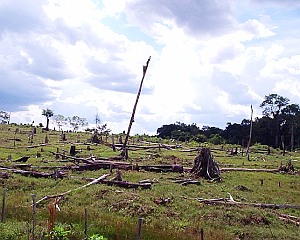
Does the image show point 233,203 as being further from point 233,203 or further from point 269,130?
point 269,130

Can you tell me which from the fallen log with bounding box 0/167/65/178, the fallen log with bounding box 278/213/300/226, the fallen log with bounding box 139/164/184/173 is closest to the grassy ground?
the fallen log with bounding box 278/213/300/226

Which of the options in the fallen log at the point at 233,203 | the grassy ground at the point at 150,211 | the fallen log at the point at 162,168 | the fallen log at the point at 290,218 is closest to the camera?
the grassy ground at the point at 150,211

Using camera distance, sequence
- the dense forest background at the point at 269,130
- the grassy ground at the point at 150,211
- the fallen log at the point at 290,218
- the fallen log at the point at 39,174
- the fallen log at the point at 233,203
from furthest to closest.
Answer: the dense forest background at the point at 269,130, the fallen log at the point at 39,174, the fallen log at the point at 233,203, the fallen log at the point at 290,218, the grassy ground at the point at 150,211

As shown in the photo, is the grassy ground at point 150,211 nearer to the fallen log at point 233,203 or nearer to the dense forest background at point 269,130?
the fallen log at point 233,203

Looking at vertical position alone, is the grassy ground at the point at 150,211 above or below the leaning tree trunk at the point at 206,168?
below

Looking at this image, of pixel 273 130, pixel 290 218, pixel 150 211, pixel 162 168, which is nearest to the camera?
pixel 150 211

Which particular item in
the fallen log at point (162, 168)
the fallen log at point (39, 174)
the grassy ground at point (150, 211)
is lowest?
the grassy ground at point (150, 211)

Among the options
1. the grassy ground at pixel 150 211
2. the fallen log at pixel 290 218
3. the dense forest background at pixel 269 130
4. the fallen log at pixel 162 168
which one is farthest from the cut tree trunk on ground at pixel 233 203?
the dense forest background at pixel 269 130

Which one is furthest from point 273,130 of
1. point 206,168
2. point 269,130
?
point 206,168

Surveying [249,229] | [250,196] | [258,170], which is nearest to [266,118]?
[258,170]

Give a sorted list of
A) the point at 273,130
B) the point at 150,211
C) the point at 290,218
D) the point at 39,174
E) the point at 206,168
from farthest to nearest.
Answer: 1. the point at 273,130
2. the point at 206,168
3. the point at 39,174
4. the point at 290,218
5. the point at 150,211

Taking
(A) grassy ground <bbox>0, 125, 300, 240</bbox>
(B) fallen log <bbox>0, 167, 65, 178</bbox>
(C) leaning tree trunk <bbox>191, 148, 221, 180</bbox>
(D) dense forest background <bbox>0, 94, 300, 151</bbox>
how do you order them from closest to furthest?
(A) grassy ground <bbox>0, 125, 300, 240</bbox> → (B) fallen log <bbox>0, 167, 65, 178</bbox> → (C) leaning tree trunk <bbox>191, 148, 221, 180</bbox> → (D) dense forest background <bbox>0, 94, 300, 151</bbox>

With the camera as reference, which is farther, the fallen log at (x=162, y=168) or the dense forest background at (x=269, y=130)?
the dense forest background at (x=269, y=130)

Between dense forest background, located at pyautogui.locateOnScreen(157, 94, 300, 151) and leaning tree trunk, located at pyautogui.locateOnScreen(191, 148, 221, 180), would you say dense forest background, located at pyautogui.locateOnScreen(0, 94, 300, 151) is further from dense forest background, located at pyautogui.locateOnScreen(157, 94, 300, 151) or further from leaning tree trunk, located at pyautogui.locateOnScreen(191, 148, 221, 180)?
leaning tree trunk, located at pyautogui.locateOnScreen(191, 148, 221, 180)
